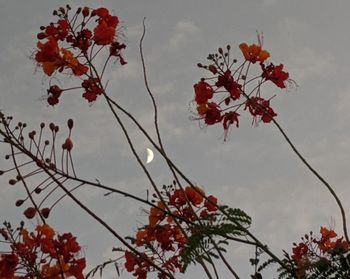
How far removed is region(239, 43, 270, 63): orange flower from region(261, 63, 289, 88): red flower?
81mm

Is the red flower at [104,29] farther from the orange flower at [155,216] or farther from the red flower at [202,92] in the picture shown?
the orange flower at [155,216]

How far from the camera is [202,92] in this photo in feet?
13.5

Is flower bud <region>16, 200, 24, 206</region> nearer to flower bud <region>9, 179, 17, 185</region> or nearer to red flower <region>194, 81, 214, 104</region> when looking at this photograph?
flower bud <region>9, 179, 17, 185</region>

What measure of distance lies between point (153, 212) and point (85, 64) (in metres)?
1.13

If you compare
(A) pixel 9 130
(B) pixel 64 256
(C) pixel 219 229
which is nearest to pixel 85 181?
(A) pixel 9 130

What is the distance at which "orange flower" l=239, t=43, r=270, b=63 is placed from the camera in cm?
426

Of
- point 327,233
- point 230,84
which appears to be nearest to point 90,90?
point 230,84

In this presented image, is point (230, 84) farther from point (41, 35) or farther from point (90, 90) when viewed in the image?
point (41, 35)

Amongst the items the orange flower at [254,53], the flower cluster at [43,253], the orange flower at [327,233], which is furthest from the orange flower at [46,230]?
the orange flower at [327,233]

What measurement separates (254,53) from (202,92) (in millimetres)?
513

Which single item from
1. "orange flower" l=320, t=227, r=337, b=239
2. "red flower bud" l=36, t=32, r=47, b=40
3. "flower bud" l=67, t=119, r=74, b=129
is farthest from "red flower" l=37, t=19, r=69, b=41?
"orange flower" l=320, t=227, r=337, b=239

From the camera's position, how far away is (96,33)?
4027mm

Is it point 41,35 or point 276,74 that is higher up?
point 41,35

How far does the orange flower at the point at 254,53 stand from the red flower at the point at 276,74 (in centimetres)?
8
